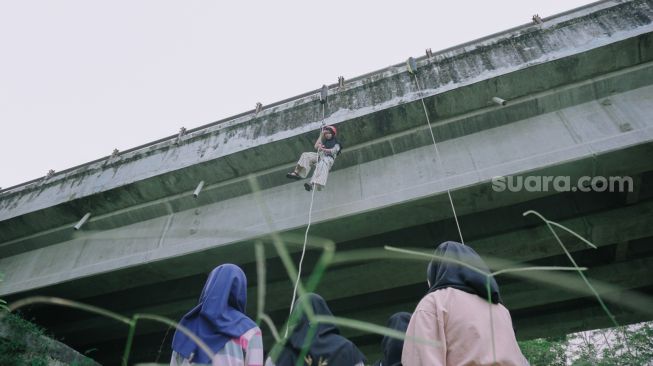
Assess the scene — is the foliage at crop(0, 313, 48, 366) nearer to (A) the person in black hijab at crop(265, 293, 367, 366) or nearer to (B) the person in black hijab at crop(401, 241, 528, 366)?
(A) the person in black hijab at crop(265, 293, 367, 366)

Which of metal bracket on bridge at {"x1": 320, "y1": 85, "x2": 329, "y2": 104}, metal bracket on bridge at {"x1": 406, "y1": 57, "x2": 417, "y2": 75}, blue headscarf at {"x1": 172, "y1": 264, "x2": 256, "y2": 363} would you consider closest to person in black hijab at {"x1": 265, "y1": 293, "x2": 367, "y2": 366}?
blue headscarf at {"x1": 172, "y1": 264, "x2": 256, "y2": 363}

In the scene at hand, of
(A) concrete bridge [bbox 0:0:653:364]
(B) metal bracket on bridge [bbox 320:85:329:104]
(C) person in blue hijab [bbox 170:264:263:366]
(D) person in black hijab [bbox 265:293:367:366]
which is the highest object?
(B) metal bracket on bridge [bbox 320:85:329:104]

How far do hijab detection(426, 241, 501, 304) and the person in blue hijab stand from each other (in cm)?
122

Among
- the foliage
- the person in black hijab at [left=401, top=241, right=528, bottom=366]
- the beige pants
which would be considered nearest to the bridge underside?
the beige pants

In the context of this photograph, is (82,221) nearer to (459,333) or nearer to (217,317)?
(217,317)

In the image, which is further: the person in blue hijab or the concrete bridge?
the concrete bridge

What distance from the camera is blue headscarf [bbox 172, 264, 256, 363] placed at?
2404 millimetres

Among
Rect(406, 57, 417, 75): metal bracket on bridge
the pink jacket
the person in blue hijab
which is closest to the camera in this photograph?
the pink jacket

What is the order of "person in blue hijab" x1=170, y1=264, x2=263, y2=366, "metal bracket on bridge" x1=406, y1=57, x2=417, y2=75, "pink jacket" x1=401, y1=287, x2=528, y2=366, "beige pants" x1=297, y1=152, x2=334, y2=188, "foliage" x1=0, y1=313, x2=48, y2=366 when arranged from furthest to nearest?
1. "metal bracket on bridge" x1=406, y1=57, x2=417, y2=75
2. "beige pants" x1=297, y1=152, x2=334, y2=188
3. "foliage" x1=0, y1=313, x2=48, y2=366
4. "person in blue hijab" x1=170, y1=264, x2=263, y2=366
5. "pink jacket" x1=401, y1=287, x2=528, y2=366

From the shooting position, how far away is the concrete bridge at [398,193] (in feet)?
15.6

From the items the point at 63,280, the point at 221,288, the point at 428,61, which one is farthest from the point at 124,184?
the point at 428,61

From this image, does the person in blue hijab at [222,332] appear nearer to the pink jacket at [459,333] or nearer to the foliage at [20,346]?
the pink jacket at [459,333]

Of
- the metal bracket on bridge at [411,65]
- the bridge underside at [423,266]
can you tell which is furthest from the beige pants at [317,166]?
the metal bracket on bridge at [411,65]

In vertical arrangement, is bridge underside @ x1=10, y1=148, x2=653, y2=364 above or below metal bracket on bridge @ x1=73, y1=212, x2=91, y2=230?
below
